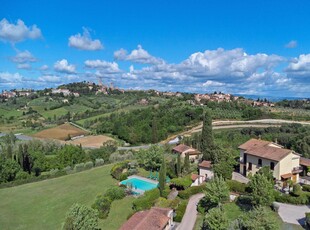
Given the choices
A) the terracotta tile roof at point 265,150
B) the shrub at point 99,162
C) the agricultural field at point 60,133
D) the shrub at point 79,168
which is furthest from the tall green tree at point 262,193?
the agricultural field at point 60,133

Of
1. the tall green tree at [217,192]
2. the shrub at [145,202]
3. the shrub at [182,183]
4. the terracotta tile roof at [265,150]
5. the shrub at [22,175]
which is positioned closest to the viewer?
the tall green tree at [217,192]

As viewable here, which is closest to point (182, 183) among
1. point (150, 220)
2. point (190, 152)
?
point (150, 220)

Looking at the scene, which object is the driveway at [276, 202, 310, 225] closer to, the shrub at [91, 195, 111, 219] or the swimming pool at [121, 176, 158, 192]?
the swimming pool at [121, 176, 158, 192]

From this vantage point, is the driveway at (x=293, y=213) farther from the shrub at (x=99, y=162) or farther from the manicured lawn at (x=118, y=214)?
the shrub at (x=99, y=162)

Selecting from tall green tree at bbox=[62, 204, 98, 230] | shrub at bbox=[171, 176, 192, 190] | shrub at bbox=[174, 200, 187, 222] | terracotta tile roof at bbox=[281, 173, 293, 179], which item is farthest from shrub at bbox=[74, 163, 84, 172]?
terracotta tile roof at bbox=[281, 173, 293, 179]

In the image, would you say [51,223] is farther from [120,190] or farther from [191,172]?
[191,172]

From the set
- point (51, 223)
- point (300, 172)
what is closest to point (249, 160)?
point (300, 172)
